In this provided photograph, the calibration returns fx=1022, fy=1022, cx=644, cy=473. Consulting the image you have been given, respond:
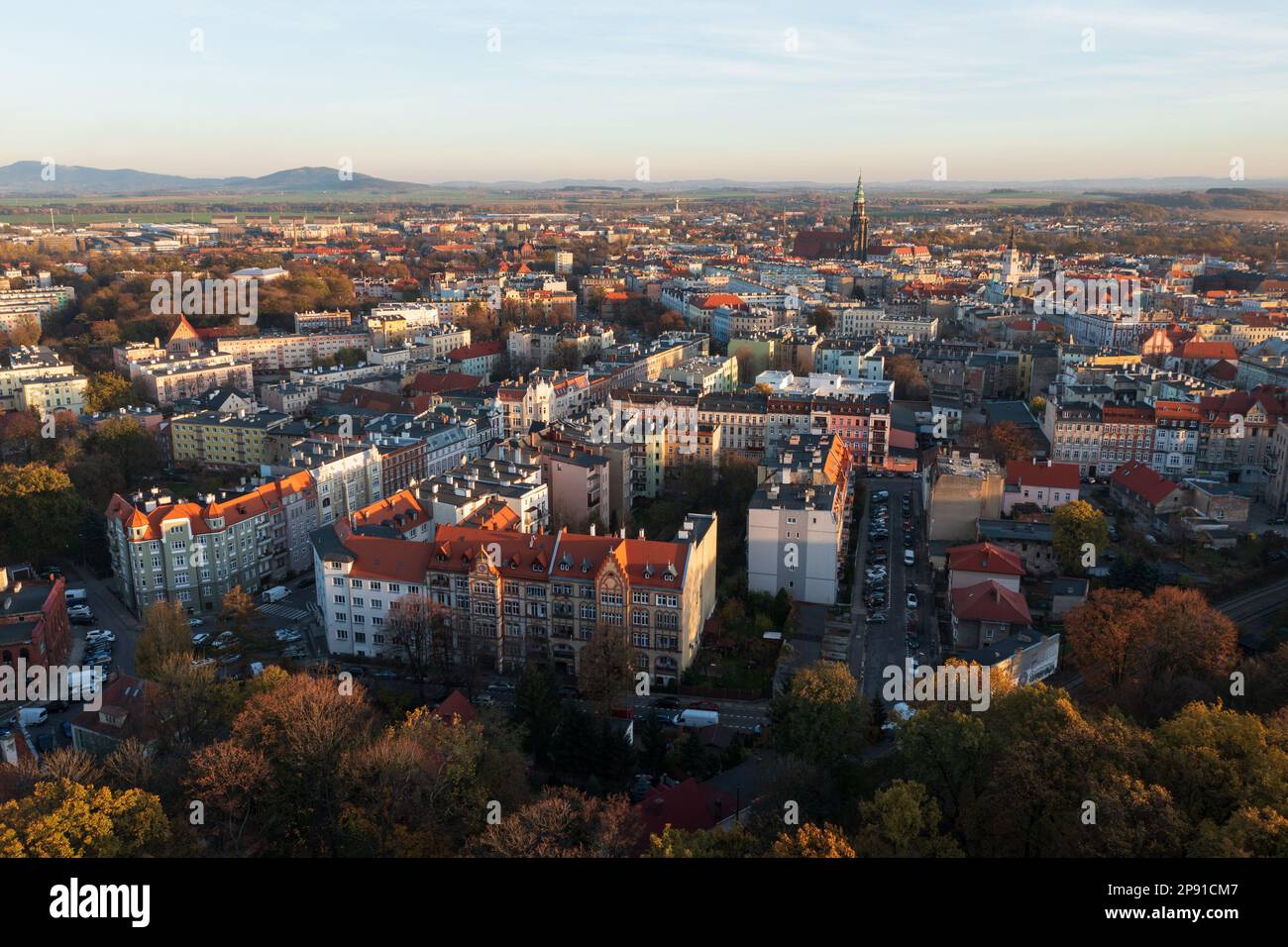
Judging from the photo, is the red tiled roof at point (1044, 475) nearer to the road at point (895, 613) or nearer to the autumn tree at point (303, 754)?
the road at point (895, 613)

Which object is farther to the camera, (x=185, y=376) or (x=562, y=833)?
(x=185, y=376)

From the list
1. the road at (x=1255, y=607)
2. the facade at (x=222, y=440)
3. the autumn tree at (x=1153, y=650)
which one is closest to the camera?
the autumn tree at (x=1153, y=650)

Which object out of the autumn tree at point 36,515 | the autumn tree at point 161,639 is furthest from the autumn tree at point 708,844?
the autumn tree at point 36,515

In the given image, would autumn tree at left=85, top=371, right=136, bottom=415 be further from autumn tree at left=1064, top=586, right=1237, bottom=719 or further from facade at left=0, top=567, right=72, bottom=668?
autumn tree at left=1064, top=586, right=1237, bottom=719

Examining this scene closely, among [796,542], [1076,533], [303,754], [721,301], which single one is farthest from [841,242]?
[303,754]

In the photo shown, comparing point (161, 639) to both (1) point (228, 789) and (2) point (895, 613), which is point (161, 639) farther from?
(2) point (895, 613)

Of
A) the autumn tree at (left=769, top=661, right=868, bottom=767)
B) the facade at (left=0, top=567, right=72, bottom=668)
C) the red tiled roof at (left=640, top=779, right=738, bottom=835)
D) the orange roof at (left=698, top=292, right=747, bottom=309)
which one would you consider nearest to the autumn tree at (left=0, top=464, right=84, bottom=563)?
the facade at (left=0, top=567, right=72, bottom=668)

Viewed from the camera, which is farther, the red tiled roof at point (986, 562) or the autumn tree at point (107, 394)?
the autumn tree at point (107, 394)
